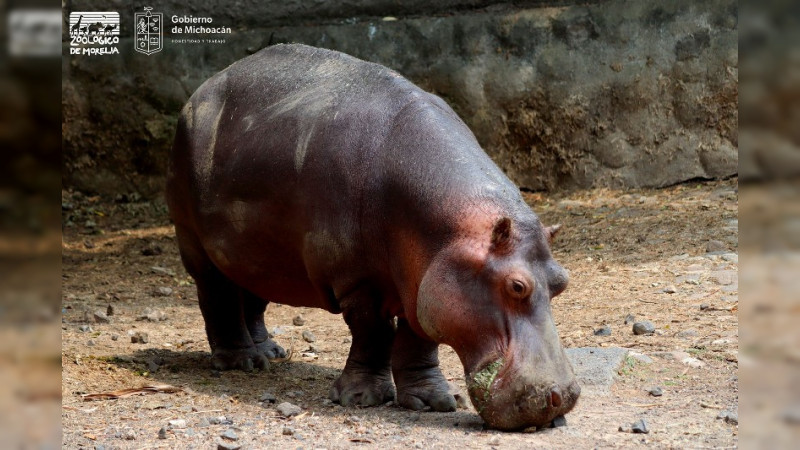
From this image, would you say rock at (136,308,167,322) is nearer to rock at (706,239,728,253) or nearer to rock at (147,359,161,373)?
rock at (147,359,161,373)

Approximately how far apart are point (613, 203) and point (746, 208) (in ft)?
28.1

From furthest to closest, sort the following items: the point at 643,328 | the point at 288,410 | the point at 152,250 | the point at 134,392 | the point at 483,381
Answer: the point at 152,250 → the point at 643,328 → the point at 134,392 → the point at 288,410 → the point at 483,381

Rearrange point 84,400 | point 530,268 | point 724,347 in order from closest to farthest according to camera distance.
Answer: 1. point 530,268
2. point 84,400
3. point 724,347

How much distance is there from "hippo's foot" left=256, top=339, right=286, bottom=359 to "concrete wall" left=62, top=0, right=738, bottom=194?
4.77m

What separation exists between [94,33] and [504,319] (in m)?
8.70

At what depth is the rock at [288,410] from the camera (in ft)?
17.1

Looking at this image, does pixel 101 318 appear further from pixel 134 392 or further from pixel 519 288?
pixel 519 288

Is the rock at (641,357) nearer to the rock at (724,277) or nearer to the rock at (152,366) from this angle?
the rock at (724,277)

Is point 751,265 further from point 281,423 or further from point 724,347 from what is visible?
point 724,347

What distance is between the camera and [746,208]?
7.14 feet

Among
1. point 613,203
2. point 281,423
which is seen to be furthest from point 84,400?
point 613,203

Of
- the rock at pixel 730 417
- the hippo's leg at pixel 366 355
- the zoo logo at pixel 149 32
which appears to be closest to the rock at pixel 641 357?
the rock at pixel 730 417

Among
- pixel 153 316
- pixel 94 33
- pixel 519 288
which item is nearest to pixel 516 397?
pixel 519 288

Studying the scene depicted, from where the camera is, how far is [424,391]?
5.52 m
